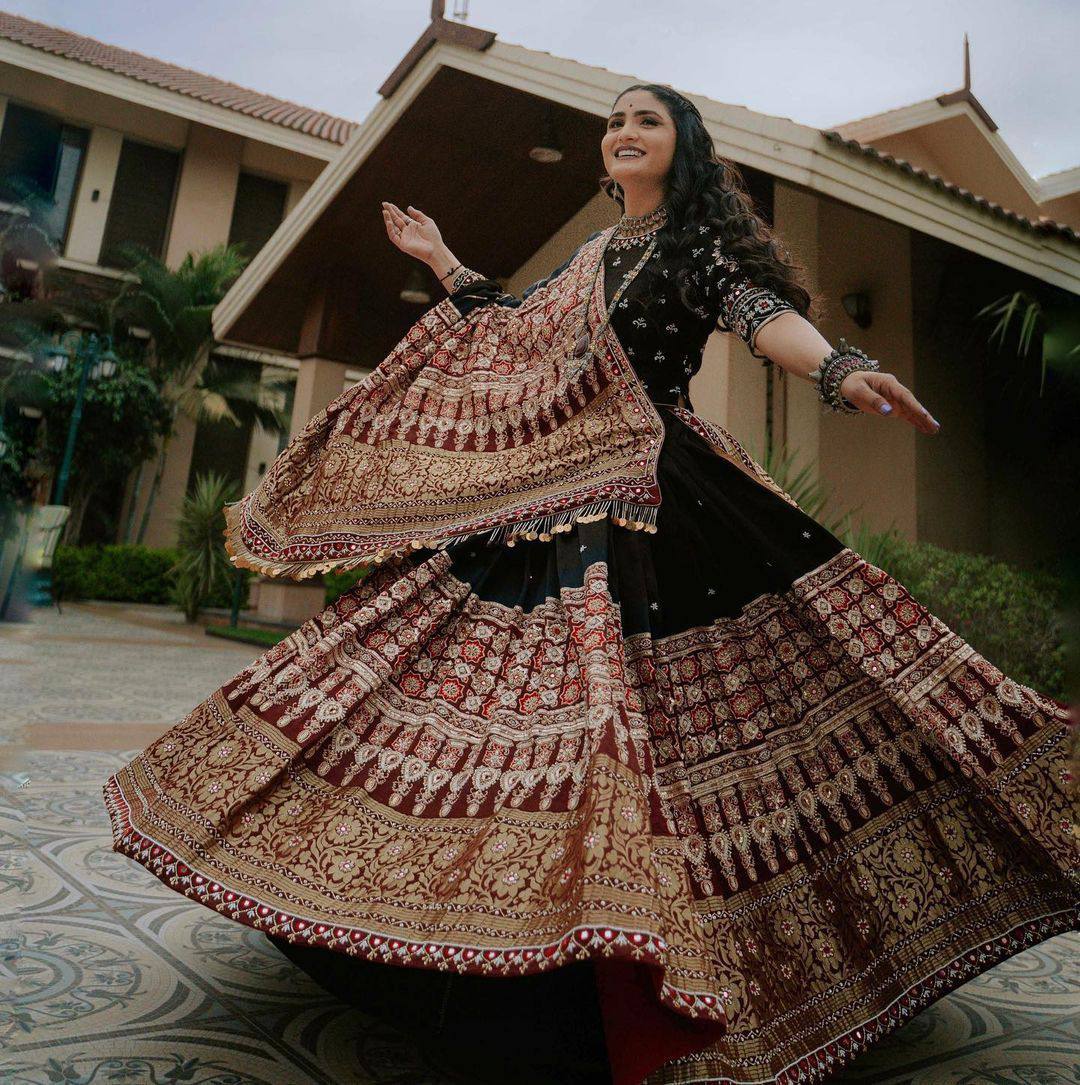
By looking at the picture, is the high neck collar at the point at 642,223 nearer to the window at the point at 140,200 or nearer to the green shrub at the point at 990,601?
the green shrub at the point at 990,601

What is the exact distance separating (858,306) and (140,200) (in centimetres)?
1402

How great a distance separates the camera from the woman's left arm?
1303 mm

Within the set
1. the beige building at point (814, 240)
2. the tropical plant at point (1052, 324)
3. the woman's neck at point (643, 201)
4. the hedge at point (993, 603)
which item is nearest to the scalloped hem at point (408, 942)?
the woman's neck at point (643, 201)

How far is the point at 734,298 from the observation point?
62.3 inches

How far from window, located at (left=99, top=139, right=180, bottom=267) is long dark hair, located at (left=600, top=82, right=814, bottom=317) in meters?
15.9

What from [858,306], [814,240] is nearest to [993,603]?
[858,306]

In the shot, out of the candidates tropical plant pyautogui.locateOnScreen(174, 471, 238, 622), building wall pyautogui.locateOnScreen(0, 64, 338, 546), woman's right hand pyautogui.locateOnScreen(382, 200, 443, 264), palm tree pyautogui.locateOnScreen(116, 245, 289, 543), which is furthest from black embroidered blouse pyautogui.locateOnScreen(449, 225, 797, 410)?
palm tree pyautogui.locateOnScreen(116, 245, 289, 543)

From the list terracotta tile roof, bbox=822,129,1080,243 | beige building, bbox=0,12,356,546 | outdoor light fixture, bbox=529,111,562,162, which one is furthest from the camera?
beige building, bbox=0,12,356,546

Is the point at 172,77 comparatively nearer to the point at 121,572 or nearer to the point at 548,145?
the point at 121,572

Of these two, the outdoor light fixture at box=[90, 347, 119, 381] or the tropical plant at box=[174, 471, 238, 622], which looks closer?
the tropical plant at box=[174, 471, 238, 622]

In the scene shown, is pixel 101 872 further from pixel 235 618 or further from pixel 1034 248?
pixel 235 618

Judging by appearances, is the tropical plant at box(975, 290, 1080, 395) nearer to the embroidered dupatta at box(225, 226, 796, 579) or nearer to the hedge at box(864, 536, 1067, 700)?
the hedge at box(864, 536, 1067, 700)

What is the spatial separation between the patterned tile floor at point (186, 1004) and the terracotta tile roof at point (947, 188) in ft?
9.91

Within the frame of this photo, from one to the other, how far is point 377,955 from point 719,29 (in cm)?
247
